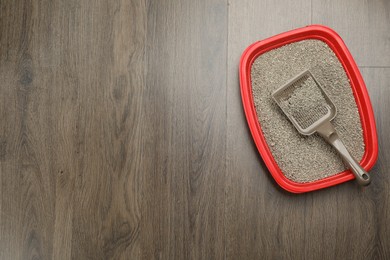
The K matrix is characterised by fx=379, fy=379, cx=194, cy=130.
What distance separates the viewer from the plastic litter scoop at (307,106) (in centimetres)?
97

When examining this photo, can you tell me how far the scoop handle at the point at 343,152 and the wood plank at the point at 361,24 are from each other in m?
0.23

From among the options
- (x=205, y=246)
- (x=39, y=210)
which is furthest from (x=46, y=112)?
(x=205, y=246)

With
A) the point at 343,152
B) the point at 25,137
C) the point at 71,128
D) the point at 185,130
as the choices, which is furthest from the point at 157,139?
the point at 343,152

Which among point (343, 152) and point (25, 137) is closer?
point (343, 152)

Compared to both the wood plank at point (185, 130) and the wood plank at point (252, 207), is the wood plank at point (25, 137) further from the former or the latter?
the wood plank at point (252, 207)

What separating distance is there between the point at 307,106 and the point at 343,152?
15cm

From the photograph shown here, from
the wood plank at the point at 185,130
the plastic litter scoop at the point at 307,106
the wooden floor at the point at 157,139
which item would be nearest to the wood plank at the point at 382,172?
the wooden floor at the point at 157,139

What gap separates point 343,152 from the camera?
953 mm

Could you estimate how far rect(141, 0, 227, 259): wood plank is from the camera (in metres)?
1.04

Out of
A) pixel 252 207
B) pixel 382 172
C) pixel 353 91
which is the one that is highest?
pixel 353 91

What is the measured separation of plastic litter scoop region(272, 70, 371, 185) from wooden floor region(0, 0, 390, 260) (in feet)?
0.42

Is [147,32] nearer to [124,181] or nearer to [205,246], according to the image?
[124,181]

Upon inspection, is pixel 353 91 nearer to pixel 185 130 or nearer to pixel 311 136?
pixel 311 136

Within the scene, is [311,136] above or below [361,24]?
below
